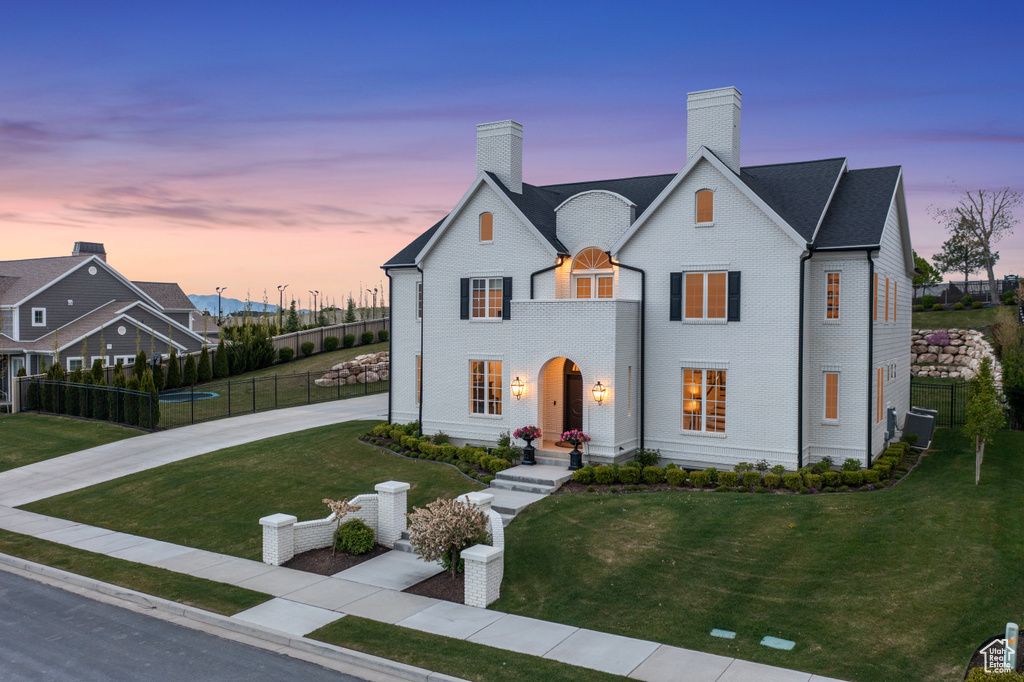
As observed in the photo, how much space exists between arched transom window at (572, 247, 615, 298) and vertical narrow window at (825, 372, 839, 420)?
6543 millimetres

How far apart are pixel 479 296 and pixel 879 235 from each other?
11855 millimetres

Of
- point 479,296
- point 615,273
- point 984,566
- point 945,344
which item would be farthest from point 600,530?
point 945,344

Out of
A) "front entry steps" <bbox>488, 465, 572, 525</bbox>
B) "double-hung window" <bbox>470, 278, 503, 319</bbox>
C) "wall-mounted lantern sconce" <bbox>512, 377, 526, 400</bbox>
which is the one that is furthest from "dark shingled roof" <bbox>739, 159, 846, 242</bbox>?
"front entry steps" <bbox>488, 465, 572, 525</bbox>

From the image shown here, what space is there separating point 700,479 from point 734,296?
199 inches

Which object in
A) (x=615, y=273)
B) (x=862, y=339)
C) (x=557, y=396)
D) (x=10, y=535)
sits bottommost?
(x=10, y=535)

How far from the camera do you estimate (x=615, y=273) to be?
2222 cm

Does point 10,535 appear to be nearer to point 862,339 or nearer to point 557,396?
point 557,396

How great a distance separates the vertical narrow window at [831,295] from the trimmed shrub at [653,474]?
20.3ft

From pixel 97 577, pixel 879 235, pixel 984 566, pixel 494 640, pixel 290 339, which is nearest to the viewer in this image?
pixel 494 640

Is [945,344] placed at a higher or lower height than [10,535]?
higher

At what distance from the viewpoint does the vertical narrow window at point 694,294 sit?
2070 centimetres

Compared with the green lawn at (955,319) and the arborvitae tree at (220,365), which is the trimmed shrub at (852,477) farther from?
the arborvitae tree at (220,365)

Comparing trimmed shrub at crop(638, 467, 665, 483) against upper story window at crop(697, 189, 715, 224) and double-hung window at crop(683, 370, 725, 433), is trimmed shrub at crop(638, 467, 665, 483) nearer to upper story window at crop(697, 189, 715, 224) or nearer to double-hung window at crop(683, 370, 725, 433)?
double-hung window at crop(683, 370, 725, 433)

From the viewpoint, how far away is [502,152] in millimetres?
24391
